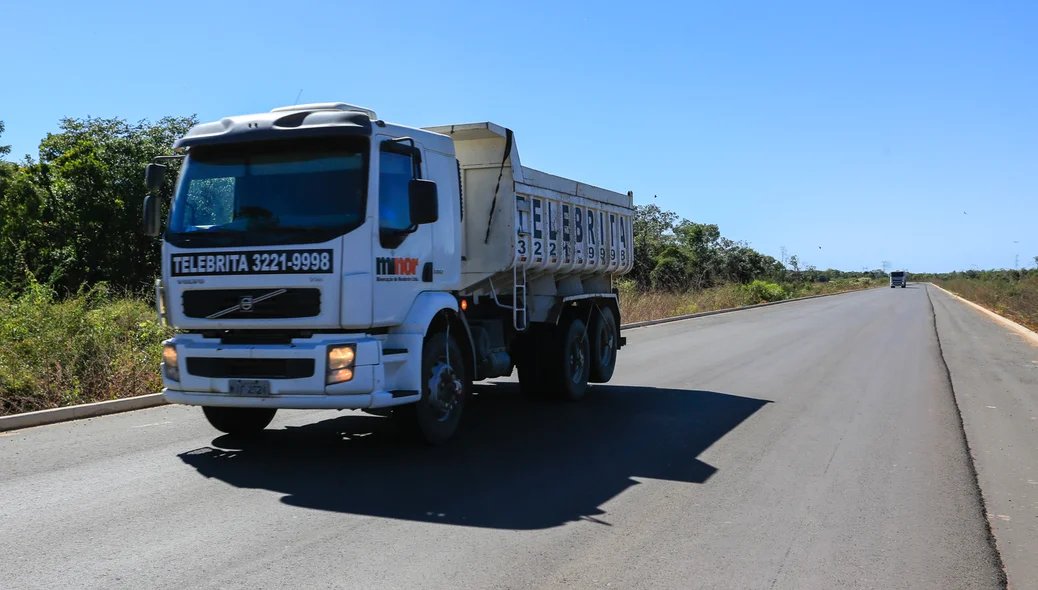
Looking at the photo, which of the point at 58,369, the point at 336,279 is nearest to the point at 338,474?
the point at 336,279

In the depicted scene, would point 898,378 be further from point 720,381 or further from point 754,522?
point 754,522

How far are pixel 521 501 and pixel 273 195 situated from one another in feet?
10.7

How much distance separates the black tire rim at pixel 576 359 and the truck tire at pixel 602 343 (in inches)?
23.6

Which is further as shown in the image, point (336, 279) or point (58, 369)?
point (58, 369)

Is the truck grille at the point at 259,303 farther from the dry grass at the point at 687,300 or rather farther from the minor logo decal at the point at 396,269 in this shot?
the dry grass at the point at 687,300

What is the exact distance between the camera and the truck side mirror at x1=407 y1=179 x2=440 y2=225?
7039 millimetres

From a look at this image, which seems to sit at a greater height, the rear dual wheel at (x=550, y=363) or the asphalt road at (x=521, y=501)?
the rear dual wheel at (x=550, y=363)

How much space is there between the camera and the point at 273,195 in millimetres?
7020

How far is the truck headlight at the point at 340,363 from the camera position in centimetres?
666

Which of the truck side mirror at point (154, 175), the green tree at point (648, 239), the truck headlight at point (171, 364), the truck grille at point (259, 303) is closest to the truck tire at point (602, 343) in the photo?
the truck grille at point (259, 303)

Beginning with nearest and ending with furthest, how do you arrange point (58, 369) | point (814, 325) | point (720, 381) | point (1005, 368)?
point (58, 369)
point (720, 381)
point (1005, 368)
point (814, 325)

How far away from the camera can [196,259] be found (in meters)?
7.00

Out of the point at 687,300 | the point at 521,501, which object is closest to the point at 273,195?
the point at 521,501

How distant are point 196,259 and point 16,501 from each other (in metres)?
2.24
